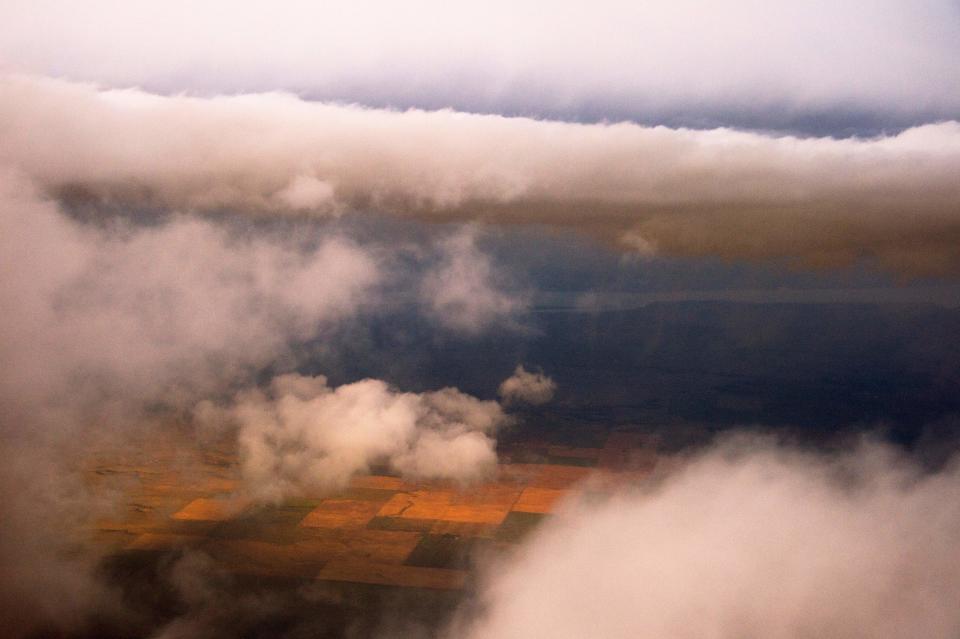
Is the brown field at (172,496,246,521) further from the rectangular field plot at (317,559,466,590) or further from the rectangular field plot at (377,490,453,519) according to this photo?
the rectangular field plot at (317,559,466,590)

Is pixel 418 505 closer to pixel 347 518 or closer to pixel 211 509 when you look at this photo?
pixel 347 518

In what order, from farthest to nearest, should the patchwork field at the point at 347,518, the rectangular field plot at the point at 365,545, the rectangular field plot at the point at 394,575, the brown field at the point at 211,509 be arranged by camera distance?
the brown field at the point at 211,509
the rectangular field plot at the point at 365,545
the patchwork field at the point at 347,518
the rectangular field plot at the point at 394,575

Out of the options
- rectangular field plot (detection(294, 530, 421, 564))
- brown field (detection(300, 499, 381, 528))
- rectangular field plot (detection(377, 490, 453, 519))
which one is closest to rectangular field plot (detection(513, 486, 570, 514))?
rectangular field plot (detection(377, 490, 453, 519))

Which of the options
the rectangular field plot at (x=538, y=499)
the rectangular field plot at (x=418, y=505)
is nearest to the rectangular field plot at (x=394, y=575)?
the rectangular field plot at (x=418, y=505)

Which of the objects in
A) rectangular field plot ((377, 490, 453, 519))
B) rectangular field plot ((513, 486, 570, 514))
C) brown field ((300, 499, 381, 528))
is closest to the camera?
brown field ((300, 499, 381, 528))

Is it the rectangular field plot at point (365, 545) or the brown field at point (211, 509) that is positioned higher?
the brown field at point (211, 509)

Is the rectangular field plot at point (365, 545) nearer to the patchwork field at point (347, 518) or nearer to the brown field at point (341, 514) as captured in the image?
the patchwork field at point (347, 518)

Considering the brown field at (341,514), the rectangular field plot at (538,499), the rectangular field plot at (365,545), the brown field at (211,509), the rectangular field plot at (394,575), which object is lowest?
the rectangular field plot at (538,499)

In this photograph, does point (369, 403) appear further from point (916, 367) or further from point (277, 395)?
point (916, 367)

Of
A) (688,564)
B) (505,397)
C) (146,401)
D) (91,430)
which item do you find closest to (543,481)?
(688,564)

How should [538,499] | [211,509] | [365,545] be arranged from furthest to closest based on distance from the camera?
1. [538,499]
2. [211,509]
3. [365,545]

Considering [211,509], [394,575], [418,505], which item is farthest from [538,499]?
[211,509]

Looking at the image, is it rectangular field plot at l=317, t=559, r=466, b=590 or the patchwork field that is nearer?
rectangular field plot at l=317, t=559, r=466, b=590
